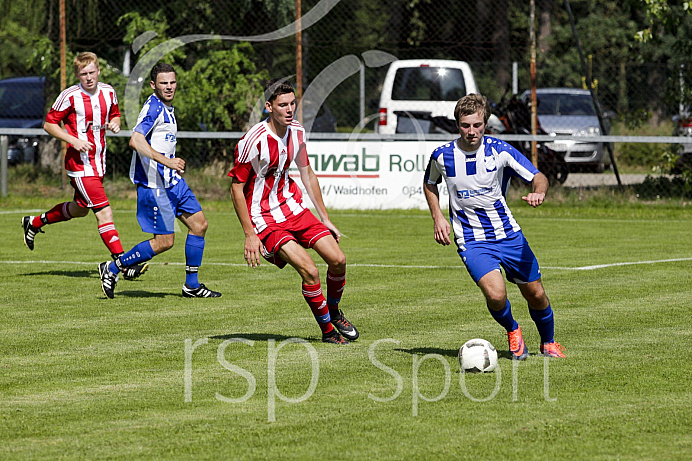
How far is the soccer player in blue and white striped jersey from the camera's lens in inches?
265

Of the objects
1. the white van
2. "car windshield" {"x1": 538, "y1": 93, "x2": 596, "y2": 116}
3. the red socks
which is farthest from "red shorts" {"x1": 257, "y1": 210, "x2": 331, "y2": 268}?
"car windshield" {"x1": 538, "y1": 93, "x2": 596, "y2": 116}

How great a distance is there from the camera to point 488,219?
271 inches

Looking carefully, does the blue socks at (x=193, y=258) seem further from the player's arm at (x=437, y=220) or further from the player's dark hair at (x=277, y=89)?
the player's arm at (x=437, y=220)

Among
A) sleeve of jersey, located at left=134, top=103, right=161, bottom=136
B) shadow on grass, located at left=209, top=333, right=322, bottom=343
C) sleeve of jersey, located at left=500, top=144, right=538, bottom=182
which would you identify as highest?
sleeve of jersey, located at left=500, top=144, right=538, bottom=182

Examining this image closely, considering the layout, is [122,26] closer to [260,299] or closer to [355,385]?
[260,299]

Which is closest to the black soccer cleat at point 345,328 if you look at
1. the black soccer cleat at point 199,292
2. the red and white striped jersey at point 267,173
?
the red and white striped jersey at point 267,173

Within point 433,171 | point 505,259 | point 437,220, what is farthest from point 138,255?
point 505,259

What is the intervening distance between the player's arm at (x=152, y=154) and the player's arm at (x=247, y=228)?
2.17 metres

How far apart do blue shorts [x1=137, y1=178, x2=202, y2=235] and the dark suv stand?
40.5 feet

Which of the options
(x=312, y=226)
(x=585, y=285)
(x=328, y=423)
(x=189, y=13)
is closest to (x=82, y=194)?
(x=312, y=226)

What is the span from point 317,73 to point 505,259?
13999mm

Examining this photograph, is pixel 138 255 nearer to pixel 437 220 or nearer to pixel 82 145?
pixel 82 145

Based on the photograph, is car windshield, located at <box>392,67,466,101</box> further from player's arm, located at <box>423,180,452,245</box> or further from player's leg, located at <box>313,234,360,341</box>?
player's arm, located at <box>423,180,452,245</box>

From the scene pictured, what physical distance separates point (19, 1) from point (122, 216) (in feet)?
21.3
